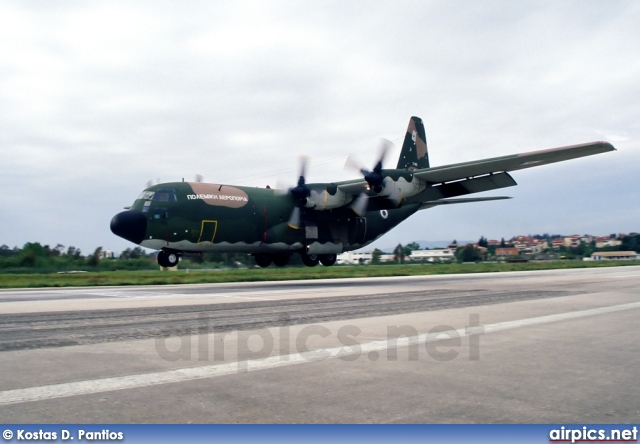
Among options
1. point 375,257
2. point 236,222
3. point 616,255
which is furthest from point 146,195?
point 616,255

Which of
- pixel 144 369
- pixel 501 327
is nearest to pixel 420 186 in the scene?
pixel 501 327

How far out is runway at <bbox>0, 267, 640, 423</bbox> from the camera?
4.81 metres

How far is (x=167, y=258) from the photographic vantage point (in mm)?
28172

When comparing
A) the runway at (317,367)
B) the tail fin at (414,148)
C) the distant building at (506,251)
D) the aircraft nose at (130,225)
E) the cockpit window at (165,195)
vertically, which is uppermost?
the tail fin at (414,148)

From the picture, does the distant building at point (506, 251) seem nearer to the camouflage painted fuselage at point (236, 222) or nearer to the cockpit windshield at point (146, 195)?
the camouflage painted fuselage at point (236, 222)

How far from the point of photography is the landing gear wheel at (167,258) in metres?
28.0

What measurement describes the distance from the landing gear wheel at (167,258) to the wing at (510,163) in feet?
45.2

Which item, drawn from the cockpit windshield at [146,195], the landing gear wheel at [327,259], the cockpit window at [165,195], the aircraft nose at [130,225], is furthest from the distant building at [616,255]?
the aircraft nose at [130,225]

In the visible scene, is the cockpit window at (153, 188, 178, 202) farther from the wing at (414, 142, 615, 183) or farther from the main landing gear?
the wing at (414, 142, 615, 183)

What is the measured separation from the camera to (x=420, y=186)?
1160 inches

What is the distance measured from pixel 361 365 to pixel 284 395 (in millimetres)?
1686

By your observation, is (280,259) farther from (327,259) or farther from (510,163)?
(510,163)

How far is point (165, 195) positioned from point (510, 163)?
17.5m

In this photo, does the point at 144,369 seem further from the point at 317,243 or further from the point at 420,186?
the point at 317,243
